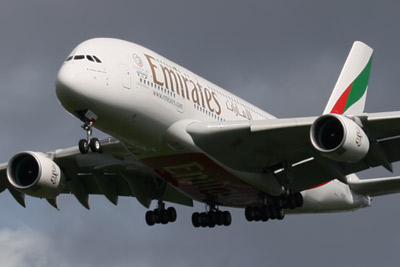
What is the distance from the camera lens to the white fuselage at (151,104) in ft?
99.3

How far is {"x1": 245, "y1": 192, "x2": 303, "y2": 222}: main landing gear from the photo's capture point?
3631cm

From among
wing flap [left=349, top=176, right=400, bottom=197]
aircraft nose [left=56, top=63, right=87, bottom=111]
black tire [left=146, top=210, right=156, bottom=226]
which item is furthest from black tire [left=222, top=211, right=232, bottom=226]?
aircraft nose [left=56, top=63, right=87, bottom=111]

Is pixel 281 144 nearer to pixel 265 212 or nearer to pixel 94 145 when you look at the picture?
pixel 265 212

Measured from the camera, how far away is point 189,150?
32.5 metres

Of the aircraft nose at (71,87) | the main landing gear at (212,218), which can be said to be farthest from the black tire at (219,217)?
the aircraft nose at (71,87)

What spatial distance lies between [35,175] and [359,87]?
59.2 ft

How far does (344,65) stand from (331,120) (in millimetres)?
16198

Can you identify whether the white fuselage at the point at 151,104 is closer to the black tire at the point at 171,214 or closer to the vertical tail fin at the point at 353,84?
the black tire at the point at 171,214

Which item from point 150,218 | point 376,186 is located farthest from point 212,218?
point 376,186

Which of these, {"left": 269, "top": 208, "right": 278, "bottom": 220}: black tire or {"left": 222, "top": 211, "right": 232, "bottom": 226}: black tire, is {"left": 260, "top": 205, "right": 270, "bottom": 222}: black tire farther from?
{"left": 222, "top": 211, "right": 232, "bottom": 226}: black tire

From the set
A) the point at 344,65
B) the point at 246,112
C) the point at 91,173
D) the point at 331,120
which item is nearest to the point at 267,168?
the point at 246,112

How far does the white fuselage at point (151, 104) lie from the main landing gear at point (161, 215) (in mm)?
2891

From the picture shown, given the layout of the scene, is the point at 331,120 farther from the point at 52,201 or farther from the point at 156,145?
the point at 52,201

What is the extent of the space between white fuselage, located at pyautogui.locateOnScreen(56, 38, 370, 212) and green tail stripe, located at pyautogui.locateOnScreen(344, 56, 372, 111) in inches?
425
